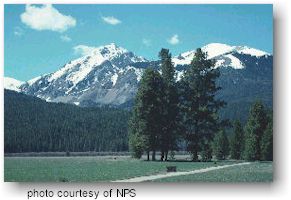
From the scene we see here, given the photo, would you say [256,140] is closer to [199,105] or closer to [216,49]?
[199,105]

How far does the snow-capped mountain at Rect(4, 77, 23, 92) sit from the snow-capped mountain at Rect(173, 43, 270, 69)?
5324 mm

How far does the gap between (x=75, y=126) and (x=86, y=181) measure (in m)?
5.97

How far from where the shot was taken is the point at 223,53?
64.3 ft

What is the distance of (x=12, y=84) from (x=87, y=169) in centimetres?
367

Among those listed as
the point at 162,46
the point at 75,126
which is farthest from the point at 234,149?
the point at 162,46

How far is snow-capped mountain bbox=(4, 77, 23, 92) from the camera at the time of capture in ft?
59.7

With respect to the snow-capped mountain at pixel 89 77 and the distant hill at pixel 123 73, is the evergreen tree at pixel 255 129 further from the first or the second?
the snow-capped mountain at pixel 89 77

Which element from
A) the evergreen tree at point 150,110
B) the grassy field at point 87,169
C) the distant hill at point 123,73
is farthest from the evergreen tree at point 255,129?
the evergreen tree at point 150,110

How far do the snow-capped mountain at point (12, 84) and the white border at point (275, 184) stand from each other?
289 centimetres

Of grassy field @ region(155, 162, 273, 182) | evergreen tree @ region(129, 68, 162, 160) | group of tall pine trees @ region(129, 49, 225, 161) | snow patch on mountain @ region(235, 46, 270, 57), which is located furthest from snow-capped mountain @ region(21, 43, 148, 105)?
grassy field @ region(155, 162, 273, 182)

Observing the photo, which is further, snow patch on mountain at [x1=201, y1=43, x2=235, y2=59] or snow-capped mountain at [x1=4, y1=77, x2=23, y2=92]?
snow patch on mountain at [x1=201, y1=43, x2=235, y2=59]

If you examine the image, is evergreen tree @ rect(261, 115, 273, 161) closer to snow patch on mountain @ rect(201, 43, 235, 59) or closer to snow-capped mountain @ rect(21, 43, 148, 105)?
snow patch on mountain @ rect(201, 43, 235, 59)

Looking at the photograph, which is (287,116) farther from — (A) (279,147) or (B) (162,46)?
(B) (162,46)

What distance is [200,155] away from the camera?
22609 mm
